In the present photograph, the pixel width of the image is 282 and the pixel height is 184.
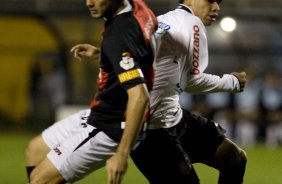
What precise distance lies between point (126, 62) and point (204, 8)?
1.73 m

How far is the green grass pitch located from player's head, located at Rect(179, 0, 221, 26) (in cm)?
408

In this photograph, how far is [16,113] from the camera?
72.5 ft

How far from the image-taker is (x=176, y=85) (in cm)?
642

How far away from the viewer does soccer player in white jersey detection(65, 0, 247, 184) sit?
627cm

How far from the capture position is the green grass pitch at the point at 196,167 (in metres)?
10.8

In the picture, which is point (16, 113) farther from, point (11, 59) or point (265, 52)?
point (265, 52)

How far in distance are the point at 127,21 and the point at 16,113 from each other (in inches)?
675

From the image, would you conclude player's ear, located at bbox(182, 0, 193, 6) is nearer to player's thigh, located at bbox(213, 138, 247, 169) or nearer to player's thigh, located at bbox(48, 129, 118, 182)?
player's thigh, located at bbox(213, 138, 247, 169)

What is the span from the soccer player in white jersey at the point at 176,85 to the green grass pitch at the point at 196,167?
3.93 m

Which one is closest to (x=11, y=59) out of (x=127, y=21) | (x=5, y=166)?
(x=5, y=166)

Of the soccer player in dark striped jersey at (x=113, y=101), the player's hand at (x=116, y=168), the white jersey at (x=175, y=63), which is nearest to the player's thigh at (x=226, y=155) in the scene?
the white jersey at (x=175, y=63)

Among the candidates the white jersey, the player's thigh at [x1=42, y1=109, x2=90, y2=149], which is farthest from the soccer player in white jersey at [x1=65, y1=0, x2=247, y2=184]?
the player's thigh at [x1=42, y1=109, x2=90, y2=149]

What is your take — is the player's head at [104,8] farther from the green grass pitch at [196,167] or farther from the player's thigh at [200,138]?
the green grass pitch at [196,167]

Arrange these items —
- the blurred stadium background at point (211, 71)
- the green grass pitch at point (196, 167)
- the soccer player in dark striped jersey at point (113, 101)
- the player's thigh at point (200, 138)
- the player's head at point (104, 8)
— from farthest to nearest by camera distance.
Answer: the blurred stadium background at point (211, 71) < the green grass pitch at point (196, 167) < the player's thigh at point (200, 138) < the player's head at point (104, 8) < the soccer player in dark striped jersey at point (113, 101)
